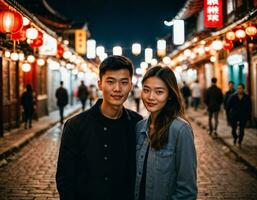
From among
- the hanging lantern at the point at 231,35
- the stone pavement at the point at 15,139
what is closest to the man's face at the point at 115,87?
the stone pavement at the point at 15,139

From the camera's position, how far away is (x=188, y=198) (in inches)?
127

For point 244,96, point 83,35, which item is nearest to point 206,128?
point 244,96

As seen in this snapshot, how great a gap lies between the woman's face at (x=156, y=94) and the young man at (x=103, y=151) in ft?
0.78

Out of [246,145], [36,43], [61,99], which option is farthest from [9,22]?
[61,99]

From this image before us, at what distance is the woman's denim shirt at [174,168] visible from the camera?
10.6 feet

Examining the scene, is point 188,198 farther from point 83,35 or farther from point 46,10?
point 83,35

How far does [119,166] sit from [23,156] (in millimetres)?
9856

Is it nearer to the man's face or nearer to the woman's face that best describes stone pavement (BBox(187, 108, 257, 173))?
the woman's face

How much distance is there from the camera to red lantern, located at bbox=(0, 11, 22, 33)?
40.0 feet

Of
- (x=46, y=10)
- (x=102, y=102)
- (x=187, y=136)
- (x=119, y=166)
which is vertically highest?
(x=46, y=10)

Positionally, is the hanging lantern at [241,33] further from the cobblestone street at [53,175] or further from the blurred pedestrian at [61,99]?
the blurred pedestrian at [61,99]

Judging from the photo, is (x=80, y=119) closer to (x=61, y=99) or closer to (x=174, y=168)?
(x=174, y=168)

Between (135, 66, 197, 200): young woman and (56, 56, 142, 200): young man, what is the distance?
0.13m

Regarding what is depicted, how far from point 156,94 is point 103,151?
0.69 metres
